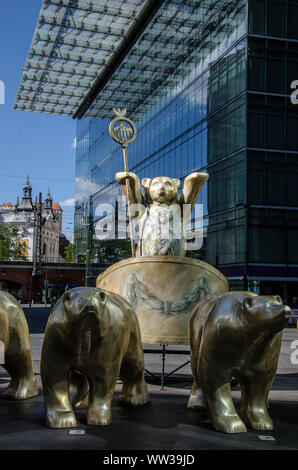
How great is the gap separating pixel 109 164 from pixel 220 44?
68.4 feet

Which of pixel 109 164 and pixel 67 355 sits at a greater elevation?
pixel 109 164

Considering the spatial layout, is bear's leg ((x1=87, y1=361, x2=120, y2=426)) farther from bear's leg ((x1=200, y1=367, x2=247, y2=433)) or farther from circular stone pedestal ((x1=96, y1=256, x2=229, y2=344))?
circular stone pedestal ((x1=96, y1=256, x2=229, y2=344))

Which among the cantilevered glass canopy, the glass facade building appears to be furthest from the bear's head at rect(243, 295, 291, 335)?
the cantilevered glass canopy

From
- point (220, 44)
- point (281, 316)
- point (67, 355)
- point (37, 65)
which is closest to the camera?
point (281, 316)

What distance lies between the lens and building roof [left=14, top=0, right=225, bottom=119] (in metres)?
34.3

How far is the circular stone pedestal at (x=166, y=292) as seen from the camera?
24.7 ft

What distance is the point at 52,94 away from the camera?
49.6m

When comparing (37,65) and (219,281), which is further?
(37,65)

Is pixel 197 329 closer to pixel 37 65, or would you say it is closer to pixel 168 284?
pixel 168 284

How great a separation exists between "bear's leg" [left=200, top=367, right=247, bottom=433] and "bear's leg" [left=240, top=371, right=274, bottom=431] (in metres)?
0.20

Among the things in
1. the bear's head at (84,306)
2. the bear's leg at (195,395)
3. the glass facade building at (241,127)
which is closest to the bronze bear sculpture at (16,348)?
the bear's head at (84,306)

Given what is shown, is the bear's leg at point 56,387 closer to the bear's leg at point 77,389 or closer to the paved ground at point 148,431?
the paved ground at point 148,431

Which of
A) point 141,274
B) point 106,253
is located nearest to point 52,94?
point 106,253
